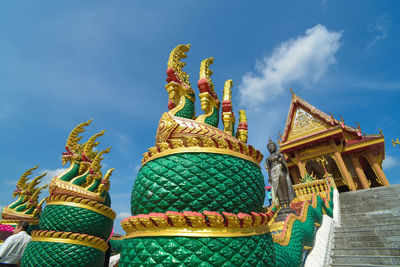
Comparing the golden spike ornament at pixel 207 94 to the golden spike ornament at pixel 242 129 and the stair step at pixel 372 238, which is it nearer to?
the golden spike ornament at pixel 242 129

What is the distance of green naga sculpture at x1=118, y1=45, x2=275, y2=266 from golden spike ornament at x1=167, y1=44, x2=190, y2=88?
73 centimetres

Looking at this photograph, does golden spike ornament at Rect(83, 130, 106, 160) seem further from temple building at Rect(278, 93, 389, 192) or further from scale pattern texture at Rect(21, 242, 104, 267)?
temple building at Rect(278, 93, 389, 192)

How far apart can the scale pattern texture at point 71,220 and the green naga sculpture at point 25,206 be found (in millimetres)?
3350

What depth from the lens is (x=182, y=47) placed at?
2.21 metres

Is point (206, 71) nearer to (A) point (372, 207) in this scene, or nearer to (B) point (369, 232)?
(B) point (369, 232)

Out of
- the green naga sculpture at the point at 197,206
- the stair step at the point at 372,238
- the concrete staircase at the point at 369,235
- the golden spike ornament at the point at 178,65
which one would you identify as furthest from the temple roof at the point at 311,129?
the green naga sculpture at the point at 197,206

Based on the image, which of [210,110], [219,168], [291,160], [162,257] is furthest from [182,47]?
[291,160]

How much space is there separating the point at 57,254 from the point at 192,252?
2.78 meters

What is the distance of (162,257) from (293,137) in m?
15.5

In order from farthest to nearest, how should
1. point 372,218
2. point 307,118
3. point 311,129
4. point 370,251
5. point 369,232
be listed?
point 307,118 < point 311,129 < point 372,218 < point 369,232 < point 370,251

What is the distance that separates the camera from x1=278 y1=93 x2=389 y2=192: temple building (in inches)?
517

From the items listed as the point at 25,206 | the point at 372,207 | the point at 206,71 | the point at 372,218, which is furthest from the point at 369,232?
the point at 25,206

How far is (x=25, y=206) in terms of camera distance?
19.6 feet

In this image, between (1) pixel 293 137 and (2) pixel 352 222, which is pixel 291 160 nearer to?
(1) pixel 293 137
